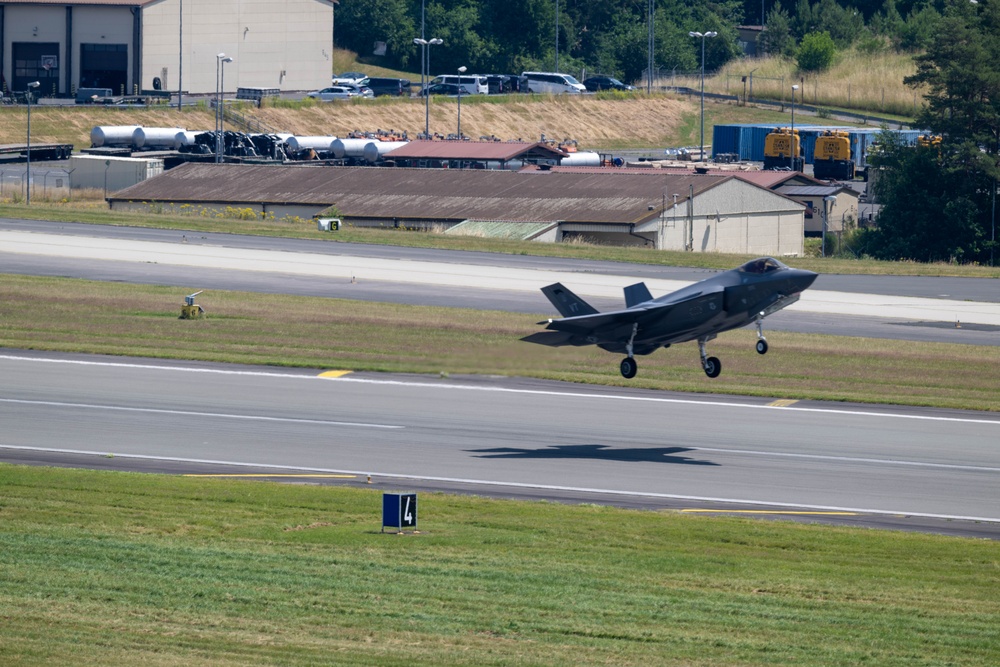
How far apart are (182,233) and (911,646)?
68.7m

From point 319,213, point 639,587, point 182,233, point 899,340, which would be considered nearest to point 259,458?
point 639,587

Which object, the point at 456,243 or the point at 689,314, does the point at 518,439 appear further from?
Answer: the point at 456,243

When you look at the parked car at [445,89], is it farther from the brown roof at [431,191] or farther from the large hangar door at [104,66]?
the brown roof at [431,191]

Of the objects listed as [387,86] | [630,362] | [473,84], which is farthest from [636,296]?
[387,86]

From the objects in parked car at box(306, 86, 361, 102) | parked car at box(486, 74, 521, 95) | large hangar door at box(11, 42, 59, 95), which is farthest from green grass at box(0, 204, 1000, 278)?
parked car at box(486, 74, 521, 95)

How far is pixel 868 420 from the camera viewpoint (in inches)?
1620

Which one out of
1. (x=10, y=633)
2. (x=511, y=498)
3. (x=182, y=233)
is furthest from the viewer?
(x=182, y=233)

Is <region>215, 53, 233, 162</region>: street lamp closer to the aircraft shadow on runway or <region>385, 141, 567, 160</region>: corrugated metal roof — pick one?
<region>385, 141, 567, 160</region>: corrugated metal roof

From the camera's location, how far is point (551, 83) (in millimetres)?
173875

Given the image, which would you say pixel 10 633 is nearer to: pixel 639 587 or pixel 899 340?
pixel 639 587

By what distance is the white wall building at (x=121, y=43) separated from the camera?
462 feet

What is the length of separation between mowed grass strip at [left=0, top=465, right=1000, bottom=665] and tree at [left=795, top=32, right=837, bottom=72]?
167181mm

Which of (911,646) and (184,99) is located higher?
(184,99)

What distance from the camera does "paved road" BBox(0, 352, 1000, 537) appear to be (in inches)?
1275
